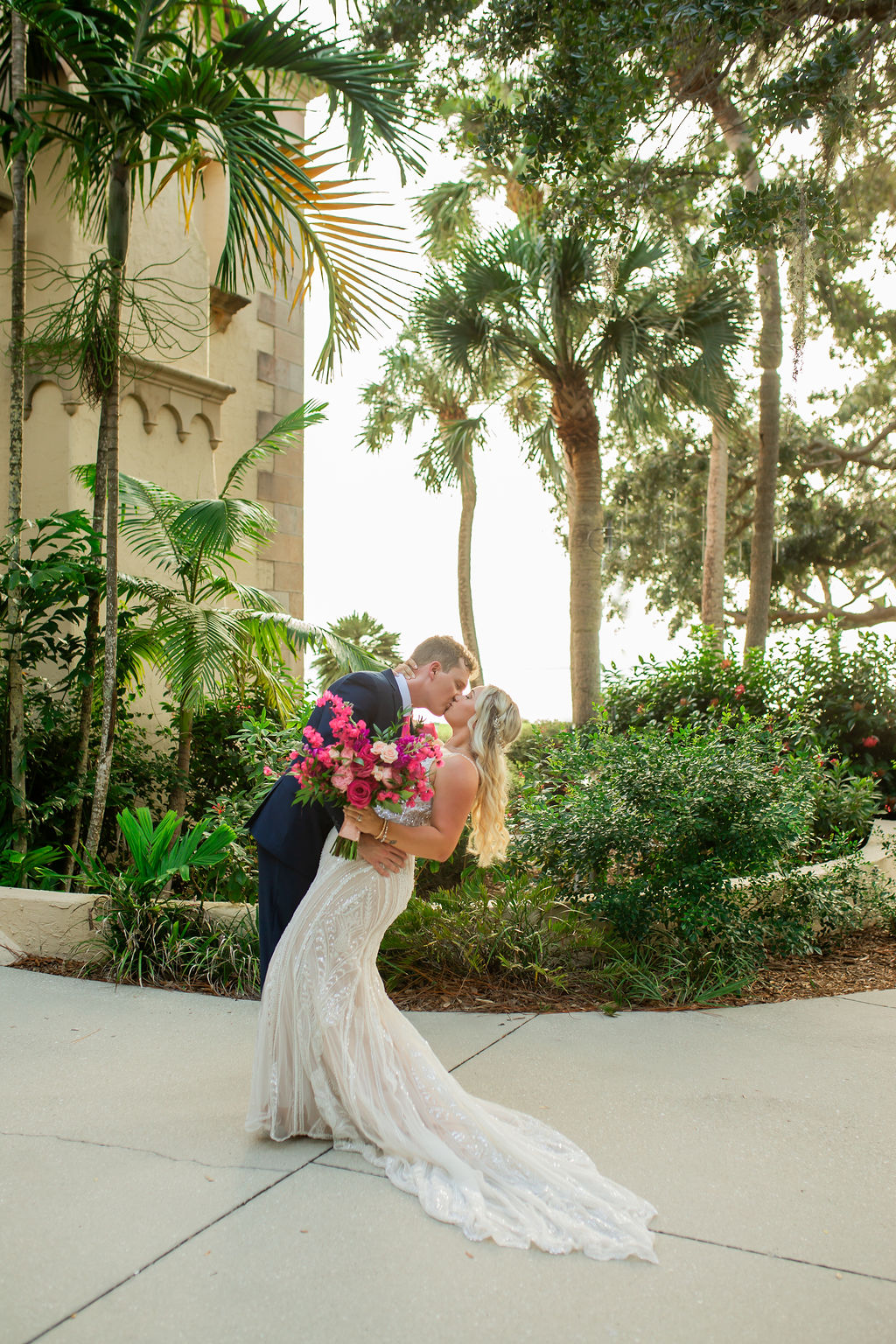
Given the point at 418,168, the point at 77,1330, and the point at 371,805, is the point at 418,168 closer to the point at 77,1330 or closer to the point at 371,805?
the point at 371,805

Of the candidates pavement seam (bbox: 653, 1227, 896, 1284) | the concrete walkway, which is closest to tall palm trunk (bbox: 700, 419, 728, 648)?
the concrete walkway

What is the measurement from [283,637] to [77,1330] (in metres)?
4.92

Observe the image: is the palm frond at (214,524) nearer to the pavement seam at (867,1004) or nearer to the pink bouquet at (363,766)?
the pink bouquet at (363,766)

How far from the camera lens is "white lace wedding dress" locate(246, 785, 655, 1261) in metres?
2.98

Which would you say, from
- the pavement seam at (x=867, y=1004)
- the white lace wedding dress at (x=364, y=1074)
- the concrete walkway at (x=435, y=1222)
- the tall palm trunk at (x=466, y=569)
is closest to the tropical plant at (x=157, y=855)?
the concrete walkway at (x=435, y=1222)

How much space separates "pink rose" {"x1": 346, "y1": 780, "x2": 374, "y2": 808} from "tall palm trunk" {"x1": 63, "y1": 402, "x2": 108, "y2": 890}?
3473 millimetres

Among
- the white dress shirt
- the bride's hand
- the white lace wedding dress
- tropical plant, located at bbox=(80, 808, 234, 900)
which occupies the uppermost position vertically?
the white dress shirt

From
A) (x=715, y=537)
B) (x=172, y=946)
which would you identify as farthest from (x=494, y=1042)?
(x=715, y=537)

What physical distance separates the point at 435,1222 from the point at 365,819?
117cm

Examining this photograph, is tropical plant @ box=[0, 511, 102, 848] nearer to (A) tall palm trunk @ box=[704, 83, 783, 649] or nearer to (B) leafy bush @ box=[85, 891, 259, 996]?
(B) leafy bush @ box=[85, 891, 259, 996]

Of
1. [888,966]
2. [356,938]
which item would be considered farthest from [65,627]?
[888,966]

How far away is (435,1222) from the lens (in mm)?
2709

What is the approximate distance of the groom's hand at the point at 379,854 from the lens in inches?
125

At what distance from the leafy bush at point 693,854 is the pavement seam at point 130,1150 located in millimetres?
2535
